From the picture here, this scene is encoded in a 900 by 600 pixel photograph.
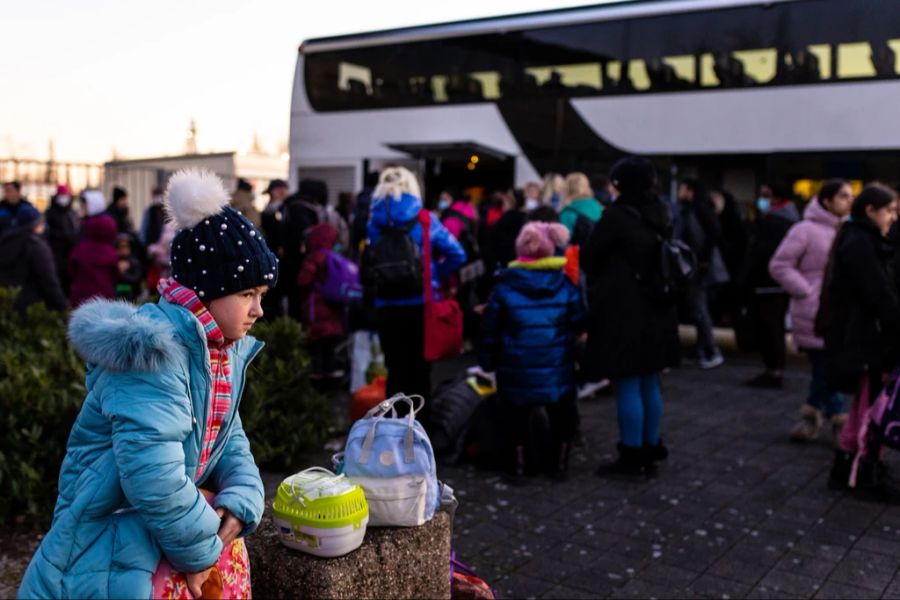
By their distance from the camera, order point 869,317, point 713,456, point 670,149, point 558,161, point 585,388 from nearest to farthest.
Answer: point 869,317
point 713,456
point 585,388
point 670,149
point 558,161

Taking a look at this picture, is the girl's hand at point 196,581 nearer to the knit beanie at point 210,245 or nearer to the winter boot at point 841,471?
the knit beanie at point 210,245

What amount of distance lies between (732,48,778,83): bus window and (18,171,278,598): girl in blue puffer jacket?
10707mm

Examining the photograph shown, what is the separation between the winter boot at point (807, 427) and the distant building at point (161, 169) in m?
15.6

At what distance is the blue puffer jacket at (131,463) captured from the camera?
7.14ft

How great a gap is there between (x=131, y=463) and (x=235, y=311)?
464 mm

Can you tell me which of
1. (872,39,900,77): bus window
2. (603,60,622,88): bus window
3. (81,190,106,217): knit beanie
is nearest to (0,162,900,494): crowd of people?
(872,39,900,77): bus window

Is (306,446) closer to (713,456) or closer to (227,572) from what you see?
(713,456)

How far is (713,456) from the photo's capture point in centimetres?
688

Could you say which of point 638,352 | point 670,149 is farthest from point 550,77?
point 638,352

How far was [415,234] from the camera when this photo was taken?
6379 mm

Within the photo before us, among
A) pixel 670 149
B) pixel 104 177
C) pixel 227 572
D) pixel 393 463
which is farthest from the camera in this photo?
pixel 104 177

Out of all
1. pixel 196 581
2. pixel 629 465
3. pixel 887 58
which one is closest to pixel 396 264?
pixel 629 465

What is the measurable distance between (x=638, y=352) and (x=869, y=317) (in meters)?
1.36

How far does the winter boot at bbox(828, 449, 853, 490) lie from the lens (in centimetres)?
599
